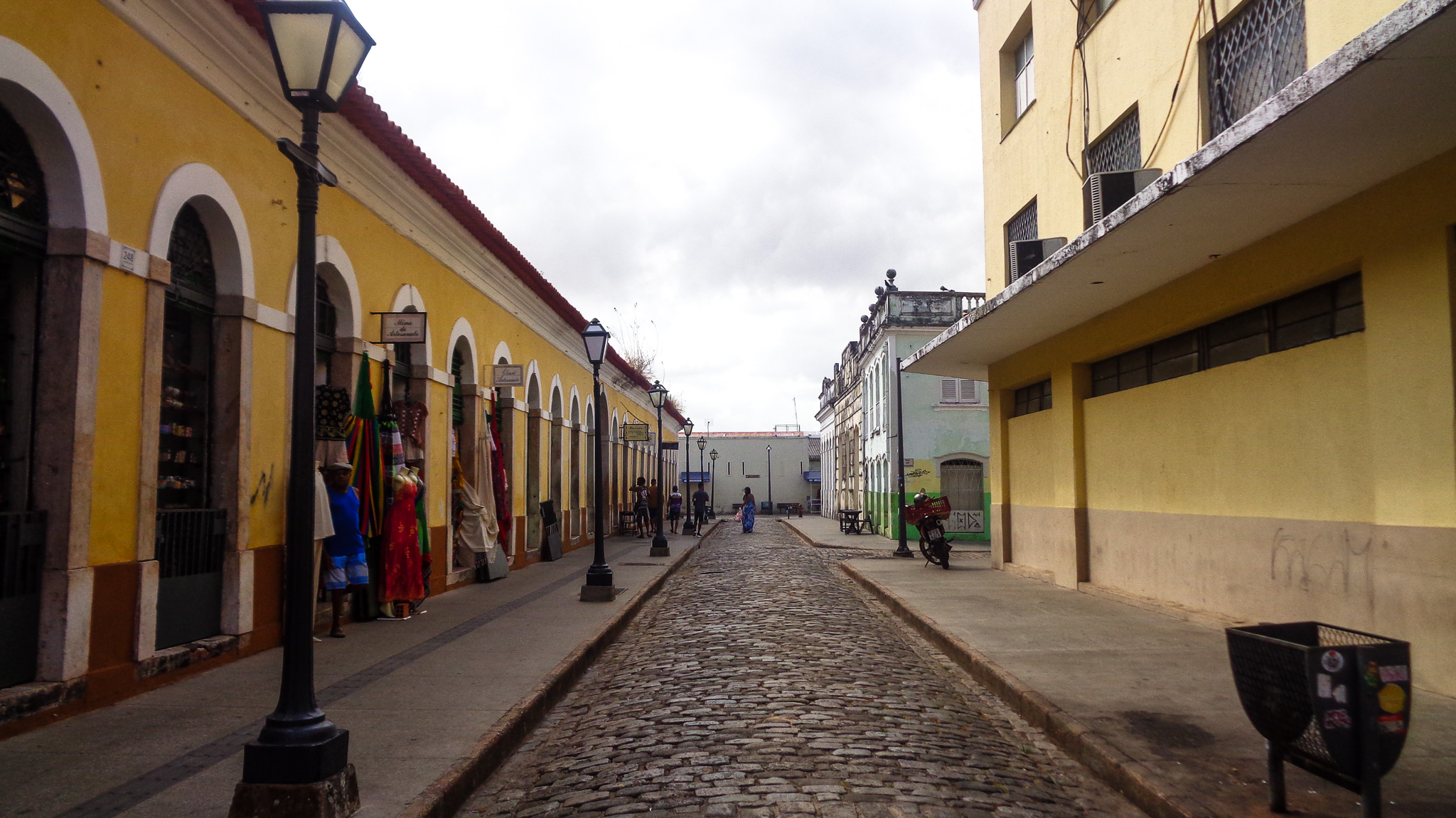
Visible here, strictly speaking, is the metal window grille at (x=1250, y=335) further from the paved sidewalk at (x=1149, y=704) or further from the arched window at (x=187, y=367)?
the arched window at (x=187, y=367)

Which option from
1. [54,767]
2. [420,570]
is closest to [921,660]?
[420,570]

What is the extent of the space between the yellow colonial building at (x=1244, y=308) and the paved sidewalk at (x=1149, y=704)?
0.90 m

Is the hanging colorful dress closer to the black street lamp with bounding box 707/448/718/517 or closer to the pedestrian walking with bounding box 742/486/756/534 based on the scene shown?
the pedestrian walking with bounding box 742/486/756/534

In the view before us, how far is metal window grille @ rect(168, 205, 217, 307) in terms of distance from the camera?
7219mm

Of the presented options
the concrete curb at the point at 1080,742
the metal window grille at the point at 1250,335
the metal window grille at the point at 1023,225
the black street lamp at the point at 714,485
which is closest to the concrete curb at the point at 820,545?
the metal window grille at the point at 1023,225

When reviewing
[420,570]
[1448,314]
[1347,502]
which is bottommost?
[420,570]

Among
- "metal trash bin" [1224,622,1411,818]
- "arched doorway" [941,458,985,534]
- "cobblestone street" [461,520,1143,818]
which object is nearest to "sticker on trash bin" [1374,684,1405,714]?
"metal trash bin" [1224,622,1411,818]

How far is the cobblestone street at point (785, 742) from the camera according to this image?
4461 mm

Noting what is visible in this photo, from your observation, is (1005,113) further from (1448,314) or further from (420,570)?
(420,570)

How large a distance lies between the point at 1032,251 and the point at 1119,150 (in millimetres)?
1689

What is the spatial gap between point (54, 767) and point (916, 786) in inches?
163

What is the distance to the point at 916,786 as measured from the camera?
4.61m

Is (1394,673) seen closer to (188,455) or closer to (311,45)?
(311,45)

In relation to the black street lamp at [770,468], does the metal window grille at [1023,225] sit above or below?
above
